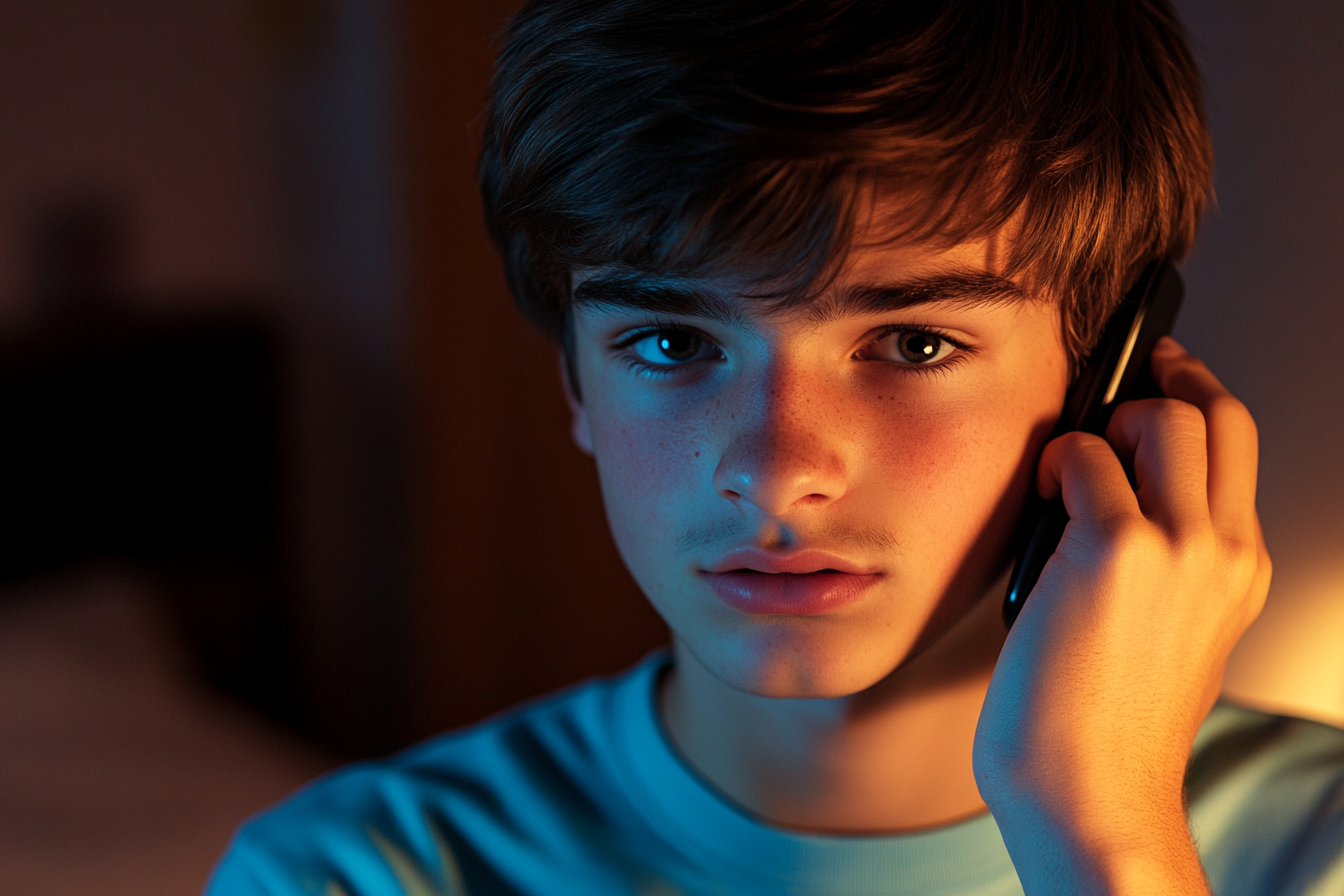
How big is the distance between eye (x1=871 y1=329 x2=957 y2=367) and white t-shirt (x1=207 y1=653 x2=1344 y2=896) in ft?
1.39

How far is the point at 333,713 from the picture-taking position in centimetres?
214

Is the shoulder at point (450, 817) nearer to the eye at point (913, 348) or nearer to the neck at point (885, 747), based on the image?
the neck at point (885, 747)

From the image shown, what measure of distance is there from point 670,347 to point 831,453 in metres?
0.16

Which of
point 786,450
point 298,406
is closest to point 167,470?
point 298,406

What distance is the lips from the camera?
732mm

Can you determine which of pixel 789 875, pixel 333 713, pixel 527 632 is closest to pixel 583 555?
pixel 527 632

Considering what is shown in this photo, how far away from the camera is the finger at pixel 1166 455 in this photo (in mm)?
754

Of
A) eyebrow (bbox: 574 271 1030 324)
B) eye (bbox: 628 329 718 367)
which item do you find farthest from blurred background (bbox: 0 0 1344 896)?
eye (bbox: 628 329 718 367)

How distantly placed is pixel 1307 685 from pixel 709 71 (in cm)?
105

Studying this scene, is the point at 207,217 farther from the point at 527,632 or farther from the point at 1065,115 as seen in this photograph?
the point at 1065,115

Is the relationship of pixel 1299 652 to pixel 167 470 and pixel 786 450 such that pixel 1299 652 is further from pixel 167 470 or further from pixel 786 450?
pixel 167 470

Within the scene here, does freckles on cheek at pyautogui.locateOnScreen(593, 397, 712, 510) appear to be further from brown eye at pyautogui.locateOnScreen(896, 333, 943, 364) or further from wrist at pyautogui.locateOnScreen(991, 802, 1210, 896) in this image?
wrist at pyautogui.locateOnScreen(991, 802, 1210, 896)

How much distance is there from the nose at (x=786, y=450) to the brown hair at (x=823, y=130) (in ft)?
0.24

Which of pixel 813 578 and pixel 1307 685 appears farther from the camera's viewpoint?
pixel 1307 685
